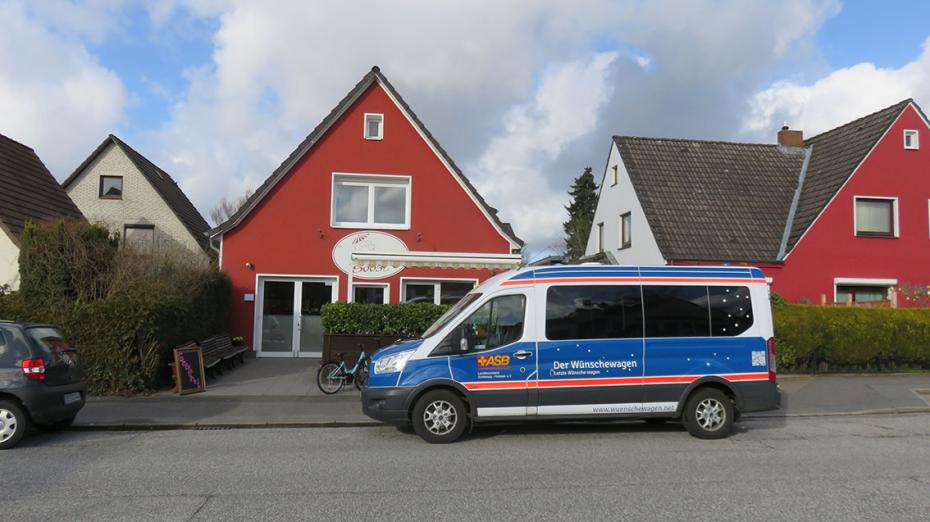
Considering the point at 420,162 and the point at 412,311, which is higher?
the point at 420,162

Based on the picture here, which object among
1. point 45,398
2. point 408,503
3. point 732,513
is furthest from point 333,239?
point 732,513

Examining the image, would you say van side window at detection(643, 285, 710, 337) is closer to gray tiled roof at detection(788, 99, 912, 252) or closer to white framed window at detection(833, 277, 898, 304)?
gray tiled roof at detection(788, 99, 912, 252)

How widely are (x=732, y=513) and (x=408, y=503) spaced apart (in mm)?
2661

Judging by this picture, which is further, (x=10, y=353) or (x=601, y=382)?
(x=601, y=382)

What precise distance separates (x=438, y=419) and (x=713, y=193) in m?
15.8

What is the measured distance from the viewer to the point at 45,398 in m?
8.01

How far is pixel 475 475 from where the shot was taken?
21.5 ft

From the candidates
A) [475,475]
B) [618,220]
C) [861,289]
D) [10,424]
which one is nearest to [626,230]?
[618,220]

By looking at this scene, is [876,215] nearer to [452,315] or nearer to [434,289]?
[434,289]

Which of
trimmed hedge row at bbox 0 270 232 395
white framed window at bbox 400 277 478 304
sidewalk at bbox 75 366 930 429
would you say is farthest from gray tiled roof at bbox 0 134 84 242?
white framed window at bbox 400 277 478 304

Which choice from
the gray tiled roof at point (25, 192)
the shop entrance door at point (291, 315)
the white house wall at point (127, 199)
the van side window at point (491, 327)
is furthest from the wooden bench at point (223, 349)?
the white house wall at point (127, 199)

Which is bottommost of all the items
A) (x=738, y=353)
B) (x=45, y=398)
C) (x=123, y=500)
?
(x=123, y=500)

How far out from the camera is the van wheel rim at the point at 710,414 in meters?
8.56

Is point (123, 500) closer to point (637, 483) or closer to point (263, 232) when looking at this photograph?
point (637, 483)
